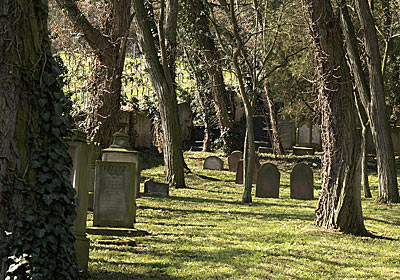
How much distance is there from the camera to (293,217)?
45.5 feet

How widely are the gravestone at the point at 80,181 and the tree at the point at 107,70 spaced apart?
958cm

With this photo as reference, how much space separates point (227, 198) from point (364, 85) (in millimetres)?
5244

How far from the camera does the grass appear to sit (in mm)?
7730

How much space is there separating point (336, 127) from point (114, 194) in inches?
172

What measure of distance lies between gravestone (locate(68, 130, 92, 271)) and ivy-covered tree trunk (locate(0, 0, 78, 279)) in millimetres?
1359

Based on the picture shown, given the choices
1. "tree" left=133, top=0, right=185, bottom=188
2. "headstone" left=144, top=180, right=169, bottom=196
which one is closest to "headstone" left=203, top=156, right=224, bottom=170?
"tree" left=133, top=0, right=185, bottom=188

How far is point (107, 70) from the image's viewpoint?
1722 centimetres

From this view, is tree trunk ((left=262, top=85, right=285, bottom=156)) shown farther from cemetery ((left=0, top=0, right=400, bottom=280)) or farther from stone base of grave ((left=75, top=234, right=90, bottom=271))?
stone base of grave ((left=75, top=234, right=90, bottom=271))

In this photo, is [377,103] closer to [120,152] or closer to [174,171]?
[174,171]

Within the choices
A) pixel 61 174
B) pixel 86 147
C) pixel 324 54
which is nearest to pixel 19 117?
pixel 61 174

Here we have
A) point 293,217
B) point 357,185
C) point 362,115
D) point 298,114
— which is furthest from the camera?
point 298,114

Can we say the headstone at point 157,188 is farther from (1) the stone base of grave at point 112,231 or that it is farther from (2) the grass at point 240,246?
(1) the stone base of grave at point 112,231

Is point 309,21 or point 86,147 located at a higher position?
point 309,21

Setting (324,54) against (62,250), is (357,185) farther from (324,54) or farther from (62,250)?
(62,250)
